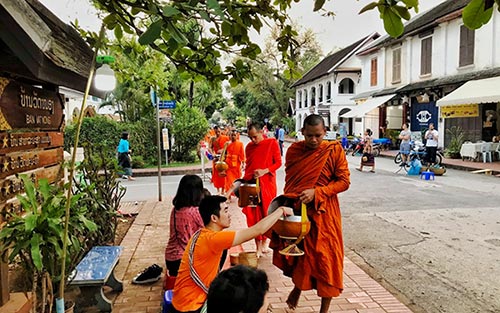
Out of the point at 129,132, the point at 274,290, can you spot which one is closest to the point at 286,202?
the point at 274,290

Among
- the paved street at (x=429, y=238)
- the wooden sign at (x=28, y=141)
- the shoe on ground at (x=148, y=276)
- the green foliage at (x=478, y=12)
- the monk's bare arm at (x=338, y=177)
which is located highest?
the green foliage at (x=478, y=12)

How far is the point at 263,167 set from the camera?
5473 mm

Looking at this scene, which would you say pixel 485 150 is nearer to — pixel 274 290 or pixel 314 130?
pixel 274 290

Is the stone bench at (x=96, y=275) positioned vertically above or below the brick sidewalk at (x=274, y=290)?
above

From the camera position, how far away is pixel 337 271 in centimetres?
346

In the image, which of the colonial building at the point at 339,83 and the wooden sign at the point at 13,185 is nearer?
the wooden sign at the point at 13,185

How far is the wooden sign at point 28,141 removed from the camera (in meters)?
2.78

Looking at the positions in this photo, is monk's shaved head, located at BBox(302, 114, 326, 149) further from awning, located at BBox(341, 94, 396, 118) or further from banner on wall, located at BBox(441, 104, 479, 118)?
awning, located at BBox(341, 94, 396, 118)

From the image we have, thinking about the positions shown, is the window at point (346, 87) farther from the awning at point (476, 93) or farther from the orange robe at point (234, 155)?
the orange robe at point (234, 155)

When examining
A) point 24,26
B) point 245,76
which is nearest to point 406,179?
point 245,76

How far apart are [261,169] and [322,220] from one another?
77.6 inches

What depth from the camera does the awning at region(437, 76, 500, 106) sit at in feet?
47.2

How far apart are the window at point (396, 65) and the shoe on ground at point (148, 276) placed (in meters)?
21.0

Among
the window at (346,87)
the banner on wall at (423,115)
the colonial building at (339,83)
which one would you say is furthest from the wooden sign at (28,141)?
the window at (346,87)
